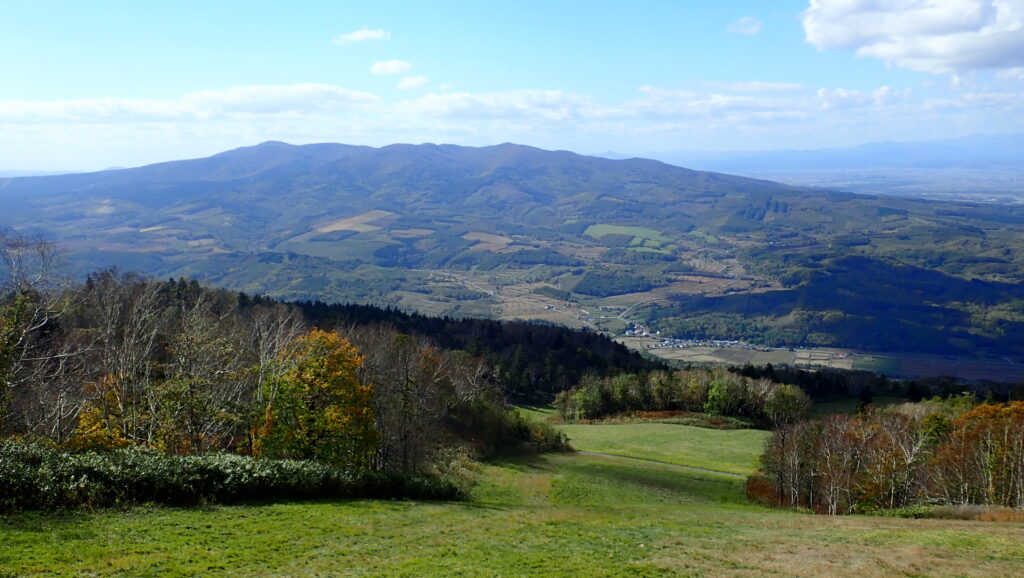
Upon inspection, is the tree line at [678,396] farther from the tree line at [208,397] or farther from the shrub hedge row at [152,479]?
the shrub hedge row at [152,479]

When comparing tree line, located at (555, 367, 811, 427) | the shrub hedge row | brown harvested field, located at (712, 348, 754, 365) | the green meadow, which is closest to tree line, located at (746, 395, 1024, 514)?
the green meadow

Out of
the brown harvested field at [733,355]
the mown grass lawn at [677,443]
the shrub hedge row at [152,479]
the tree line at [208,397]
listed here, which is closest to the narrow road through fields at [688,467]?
the mown grass lawn at [677,443]

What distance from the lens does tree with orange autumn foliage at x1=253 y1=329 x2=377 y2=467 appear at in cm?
2691

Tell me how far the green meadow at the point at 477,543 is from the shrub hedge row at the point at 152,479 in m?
0.84

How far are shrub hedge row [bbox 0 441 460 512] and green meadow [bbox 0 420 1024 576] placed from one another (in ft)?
2.74

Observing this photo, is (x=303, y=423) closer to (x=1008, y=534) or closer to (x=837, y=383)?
(x=1008, y=534)

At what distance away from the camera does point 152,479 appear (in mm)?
19250

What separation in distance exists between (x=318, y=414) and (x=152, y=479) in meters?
8.98

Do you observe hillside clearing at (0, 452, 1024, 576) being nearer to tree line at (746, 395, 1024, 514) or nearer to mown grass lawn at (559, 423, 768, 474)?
tree line at (746, 395, 1024, 514)

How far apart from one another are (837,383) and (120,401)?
102659mm

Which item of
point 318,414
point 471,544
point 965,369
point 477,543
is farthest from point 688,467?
point 965,369

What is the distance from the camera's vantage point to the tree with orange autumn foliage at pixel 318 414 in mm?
26906

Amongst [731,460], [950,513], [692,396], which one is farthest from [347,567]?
[692,396]

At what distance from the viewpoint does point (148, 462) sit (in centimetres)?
1950
